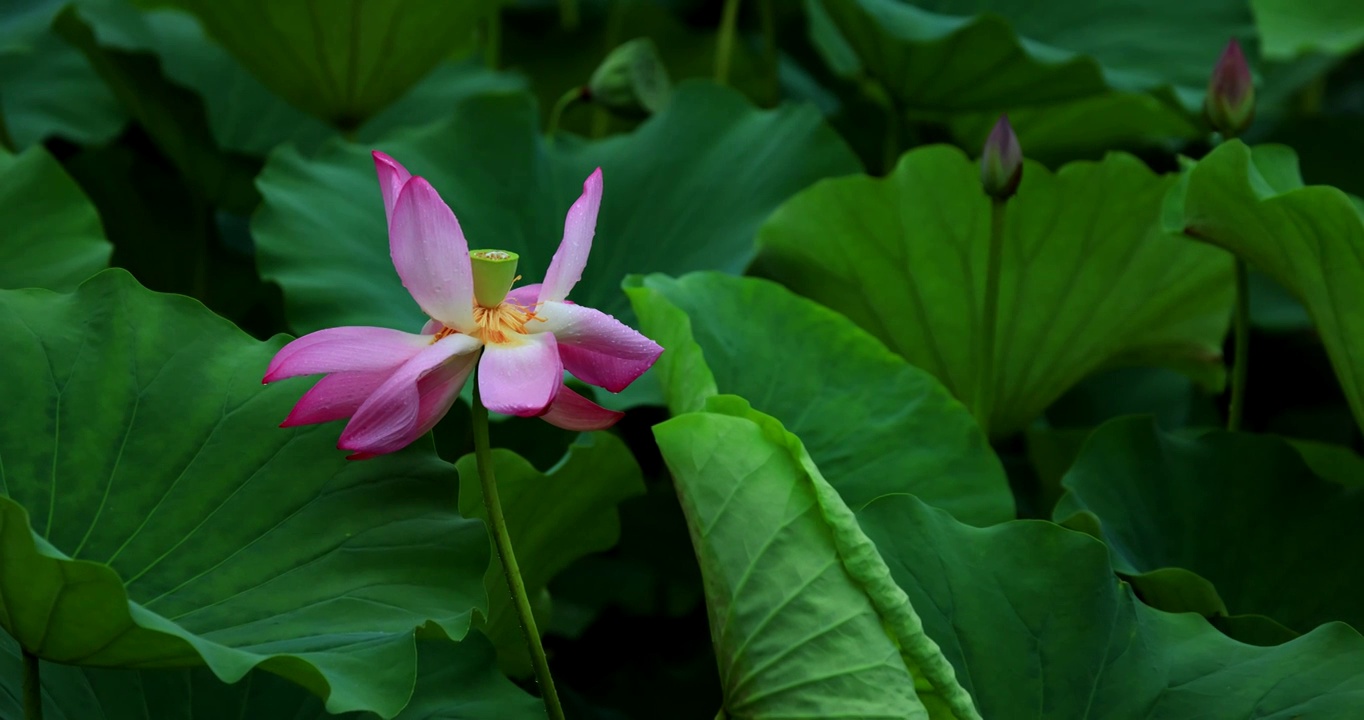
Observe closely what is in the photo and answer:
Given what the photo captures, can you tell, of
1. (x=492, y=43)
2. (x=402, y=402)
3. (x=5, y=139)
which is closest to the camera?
(x=402, y=402)

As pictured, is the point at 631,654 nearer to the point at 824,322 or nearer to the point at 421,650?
the point at 824,322

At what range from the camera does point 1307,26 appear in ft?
5.14

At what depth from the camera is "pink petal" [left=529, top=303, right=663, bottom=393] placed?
62 centimetres

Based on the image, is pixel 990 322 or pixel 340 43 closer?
pixel 990 322

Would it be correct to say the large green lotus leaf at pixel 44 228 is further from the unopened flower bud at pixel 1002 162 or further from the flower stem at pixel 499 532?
the unopened flower bud at pixel 1002 162

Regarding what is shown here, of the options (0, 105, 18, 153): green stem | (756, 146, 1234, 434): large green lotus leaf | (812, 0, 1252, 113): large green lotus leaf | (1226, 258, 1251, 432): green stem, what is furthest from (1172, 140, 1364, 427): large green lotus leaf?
(0, 105, 18, 153): green stem

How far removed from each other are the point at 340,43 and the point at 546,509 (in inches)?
26.8

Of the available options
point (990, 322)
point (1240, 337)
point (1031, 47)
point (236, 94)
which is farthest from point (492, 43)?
point (1240, 337)

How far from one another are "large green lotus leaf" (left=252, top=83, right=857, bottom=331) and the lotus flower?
47 centimetres

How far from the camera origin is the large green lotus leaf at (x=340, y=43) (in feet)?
4.19

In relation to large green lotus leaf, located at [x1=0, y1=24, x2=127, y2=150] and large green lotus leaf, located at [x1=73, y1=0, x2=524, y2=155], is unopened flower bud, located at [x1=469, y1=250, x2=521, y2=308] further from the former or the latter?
large green lotus leaf, located at [x1=0, y1=24, x2=127, y2=150]

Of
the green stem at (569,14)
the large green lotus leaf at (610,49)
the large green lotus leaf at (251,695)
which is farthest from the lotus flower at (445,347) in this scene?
the green stem at (569,14)

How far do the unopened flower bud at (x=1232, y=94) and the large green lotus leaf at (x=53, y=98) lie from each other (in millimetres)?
1259

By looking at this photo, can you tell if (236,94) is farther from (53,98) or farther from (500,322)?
(500,322)
